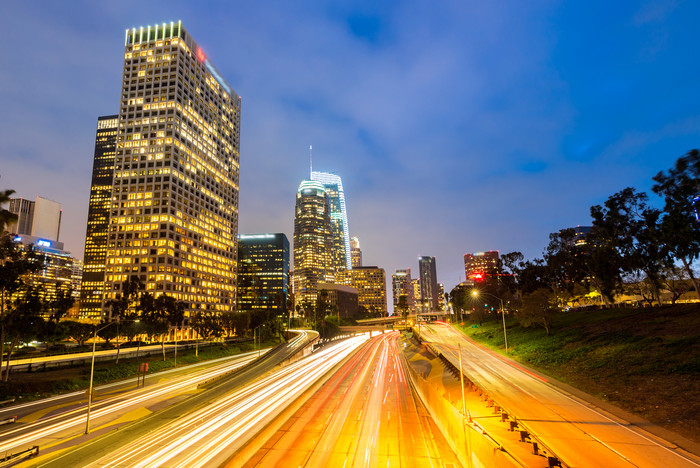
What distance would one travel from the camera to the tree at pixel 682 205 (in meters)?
40.2

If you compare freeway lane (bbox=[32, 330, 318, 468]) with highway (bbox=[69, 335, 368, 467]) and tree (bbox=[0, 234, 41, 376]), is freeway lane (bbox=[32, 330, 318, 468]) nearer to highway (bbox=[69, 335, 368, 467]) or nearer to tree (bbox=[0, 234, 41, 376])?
highway (bbox=[69, 335, 368, 467])

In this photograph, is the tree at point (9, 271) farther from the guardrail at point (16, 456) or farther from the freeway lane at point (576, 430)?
the freeway lane at point (576, 430)

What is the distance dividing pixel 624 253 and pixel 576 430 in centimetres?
4722

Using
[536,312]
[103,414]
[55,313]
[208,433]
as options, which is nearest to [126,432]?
[208,433]

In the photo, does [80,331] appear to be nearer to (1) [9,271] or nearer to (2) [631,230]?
(1) [9,271]

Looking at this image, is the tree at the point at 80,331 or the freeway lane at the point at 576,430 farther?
the tree at the point at 80,331

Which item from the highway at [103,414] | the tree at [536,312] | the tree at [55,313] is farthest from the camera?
the tree at [536,312]

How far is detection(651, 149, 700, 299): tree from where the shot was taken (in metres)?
40.2

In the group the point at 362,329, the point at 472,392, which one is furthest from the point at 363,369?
the point at 362,329

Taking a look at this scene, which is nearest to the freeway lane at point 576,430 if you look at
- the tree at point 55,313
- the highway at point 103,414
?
the highway at point 103,414

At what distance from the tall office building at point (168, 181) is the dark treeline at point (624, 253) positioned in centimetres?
12073

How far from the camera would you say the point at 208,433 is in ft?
82.9

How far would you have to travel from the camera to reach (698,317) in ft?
131

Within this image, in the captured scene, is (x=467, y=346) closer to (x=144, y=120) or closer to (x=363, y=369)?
(x=363, y=369)
